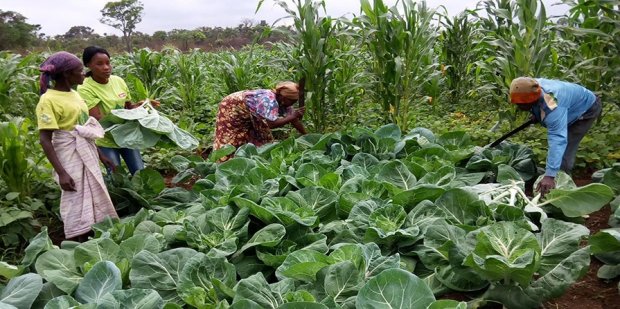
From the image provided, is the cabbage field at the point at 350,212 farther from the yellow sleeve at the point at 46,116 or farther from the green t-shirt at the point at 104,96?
the yellow sleeve at the point at 46,116

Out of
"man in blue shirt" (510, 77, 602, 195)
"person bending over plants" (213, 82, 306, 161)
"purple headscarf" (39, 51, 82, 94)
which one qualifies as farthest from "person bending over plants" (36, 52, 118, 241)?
"man in blue shirt" (510, 77, 602, 195)

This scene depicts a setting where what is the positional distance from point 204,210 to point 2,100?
14.1 feet

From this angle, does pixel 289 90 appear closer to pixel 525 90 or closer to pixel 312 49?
pixel 312 49

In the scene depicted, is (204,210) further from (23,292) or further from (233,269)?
(23,292)

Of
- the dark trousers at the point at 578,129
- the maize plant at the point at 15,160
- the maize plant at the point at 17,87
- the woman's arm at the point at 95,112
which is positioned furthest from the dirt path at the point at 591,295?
the maize plant at the point at 17,87

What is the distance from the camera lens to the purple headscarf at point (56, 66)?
9.97ft

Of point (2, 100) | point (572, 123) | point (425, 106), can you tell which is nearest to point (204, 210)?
point (572, 123)

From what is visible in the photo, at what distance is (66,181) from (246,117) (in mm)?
1785

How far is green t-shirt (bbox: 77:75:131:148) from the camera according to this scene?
359cm

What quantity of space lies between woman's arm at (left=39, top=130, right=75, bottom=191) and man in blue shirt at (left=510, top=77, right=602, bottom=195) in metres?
3.03

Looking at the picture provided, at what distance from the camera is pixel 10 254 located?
328cm

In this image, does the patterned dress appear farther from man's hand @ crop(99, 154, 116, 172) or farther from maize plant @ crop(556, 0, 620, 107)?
maize plant @ crop(556, 0, 620, 107)

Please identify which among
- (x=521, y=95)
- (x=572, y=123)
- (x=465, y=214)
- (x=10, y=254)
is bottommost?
(x=10, y=254)

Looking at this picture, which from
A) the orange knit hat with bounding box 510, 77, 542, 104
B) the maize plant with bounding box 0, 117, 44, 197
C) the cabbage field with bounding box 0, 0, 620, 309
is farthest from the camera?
the maize plant with bounding box 0, 117, 44, 197
